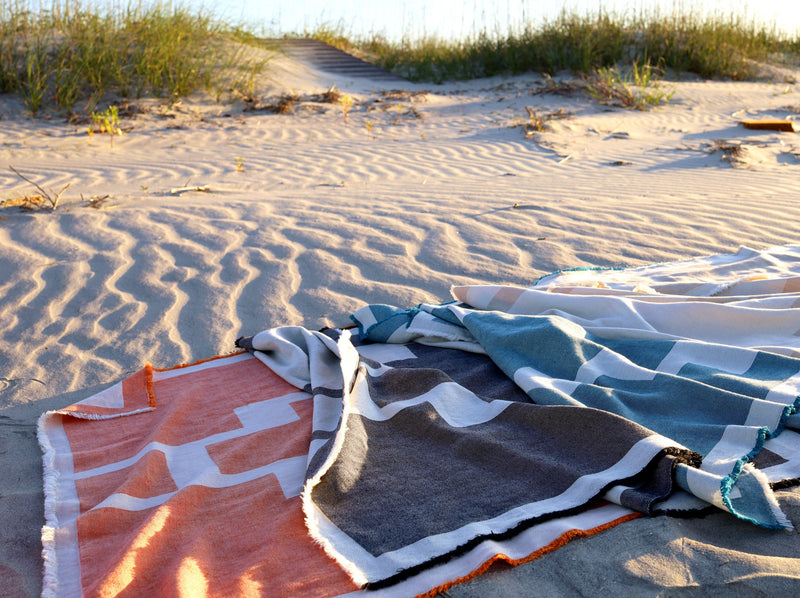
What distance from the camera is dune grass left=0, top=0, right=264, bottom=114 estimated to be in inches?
321

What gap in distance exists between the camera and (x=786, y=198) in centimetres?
491

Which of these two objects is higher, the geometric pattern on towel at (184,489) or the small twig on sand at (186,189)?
the small twig on sand at (186,189)

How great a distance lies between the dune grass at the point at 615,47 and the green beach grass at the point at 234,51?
0.06 feet

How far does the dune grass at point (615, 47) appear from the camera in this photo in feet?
36.3

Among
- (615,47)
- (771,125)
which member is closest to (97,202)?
(771,125)

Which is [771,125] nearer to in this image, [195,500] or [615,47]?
[615,47]

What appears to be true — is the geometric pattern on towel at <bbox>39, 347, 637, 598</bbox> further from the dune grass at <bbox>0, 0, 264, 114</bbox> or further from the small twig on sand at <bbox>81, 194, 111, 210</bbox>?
the dune grass at <bbox>0, 0, 264, 114</bbox>

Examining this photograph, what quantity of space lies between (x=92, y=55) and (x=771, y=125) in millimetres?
8247

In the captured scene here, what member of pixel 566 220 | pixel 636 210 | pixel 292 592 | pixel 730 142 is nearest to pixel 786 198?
pixel 636 210

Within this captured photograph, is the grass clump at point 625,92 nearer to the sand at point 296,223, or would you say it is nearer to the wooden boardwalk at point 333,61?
the sand at point 296,223

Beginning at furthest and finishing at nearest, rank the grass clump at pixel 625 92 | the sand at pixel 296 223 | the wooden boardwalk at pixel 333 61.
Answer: the wooden boardwalk at pixel 333 61
the grass clump at pixel 625 92
the sand at pixel 296 223

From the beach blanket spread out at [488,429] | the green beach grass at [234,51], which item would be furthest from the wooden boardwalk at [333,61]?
the beach blanket spread out at [488,429]

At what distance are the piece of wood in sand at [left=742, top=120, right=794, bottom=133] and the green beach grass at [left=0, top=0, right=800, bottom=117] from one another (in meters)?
2.33

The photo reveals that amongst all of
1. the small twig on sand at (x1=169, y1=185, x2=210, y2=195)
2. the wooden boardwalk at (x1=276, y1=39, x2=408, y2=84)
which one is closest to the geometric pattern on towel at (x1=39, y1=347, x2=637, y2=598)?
the small twig on sand at (x1=169, y1=185, x2=210, y2=195)
